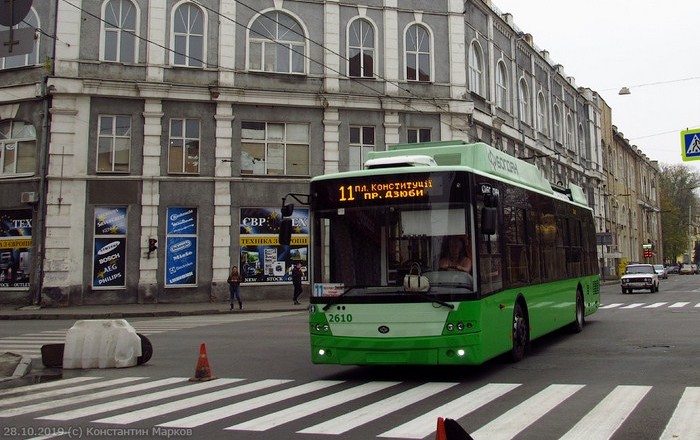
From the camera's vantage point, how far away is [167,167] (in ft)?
91.3

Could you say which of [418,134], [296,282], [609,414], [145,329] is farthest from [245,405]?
[418,134]

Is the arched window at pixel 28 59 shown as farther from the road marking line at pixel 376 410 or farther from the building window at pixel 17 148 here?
the road marking line at pixel 376 410

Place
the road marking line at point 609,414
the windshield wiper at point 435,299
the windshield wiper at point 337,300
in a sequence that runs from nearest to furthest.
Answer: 1. the road marking line at point 609,414
2. the windshield wiper at point 435,299
3. the windshield wiper at point 337,300

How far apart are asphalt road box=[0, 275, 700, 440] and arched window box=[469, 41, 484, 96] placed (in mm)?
23735

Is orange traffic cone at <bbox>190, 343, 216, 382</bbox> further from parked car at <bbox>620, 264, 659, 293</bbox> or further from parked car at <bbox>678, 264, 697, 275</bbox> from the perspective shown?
parked car at <bbox>678, 264, 697, 275</bbox>

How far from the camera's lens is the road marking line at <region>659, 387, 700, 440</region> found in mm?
6109

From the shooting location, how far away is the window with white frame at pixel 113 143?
27.4 m

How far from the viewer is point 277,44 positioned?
29.8 m

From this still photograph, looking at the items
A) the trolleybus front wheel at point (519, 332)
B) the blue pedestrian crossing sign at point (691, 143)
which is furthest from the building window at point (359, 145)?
the trolleybus front wheel at point (519, 332)

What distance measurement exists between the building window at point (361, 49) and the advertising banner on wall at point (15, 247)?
15.5 metres

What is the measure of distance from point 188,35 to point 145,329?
1520 centimetres

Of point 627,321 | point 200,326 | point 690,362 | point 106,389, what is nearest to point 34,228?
point 200,326

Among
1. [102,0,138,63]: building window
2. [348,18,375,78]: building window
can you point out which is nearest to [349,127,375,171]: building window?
[348,18,375,78]: building window

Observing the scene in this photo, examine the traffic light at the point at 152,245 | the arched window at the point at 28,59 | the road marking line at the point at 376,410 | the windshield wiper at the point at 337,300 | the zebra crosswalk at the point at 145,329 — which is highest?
the arched window at the point at 28,59
